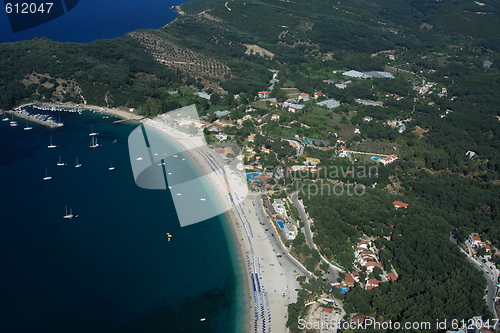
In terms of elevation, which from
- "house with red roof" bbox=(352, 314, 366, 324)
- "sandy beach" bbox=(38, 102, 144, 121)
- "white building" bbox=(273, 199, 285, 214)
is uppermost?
"house with red roof" bbox=(352, 314, 366, 324)

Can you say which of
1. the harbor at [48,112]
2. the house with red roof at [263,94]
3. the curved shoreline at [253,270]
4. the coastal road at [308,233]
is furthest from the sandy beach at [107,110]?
the coastal road at [308,233]

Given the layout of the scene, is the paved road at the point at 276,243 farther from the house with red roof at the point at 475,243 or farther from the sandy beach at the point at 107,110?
the sandy beach at the point at 107,110

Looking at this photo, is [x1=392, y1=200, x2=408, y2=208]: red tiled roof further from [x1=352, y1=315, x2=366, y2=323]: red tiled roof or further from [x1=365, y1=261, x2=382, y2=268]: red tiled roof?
[x1=352, y1=315, x2=366, y2=323]: red tiled roof

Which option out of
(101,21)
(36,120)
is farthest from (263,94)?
(101,21)

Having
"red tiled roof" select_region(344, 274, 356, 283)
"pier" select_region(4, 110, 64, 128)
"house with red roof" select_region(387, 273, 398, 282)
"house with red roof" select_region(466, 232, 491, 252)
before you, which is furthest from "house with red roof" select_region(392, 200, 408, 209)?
"pier" select_region(4, 110, 64, 128)

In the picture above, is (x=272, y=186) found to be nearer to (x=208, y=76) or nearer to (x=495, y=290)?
(x=495, y=290)

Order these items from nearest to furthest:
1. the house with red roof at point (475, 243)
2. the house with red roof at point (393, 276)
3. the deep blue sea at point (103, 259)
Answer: the deep blue sea at point (103, 259) < the house with red roof at point (393, 276) < the house with red roof at point (475, 243)
